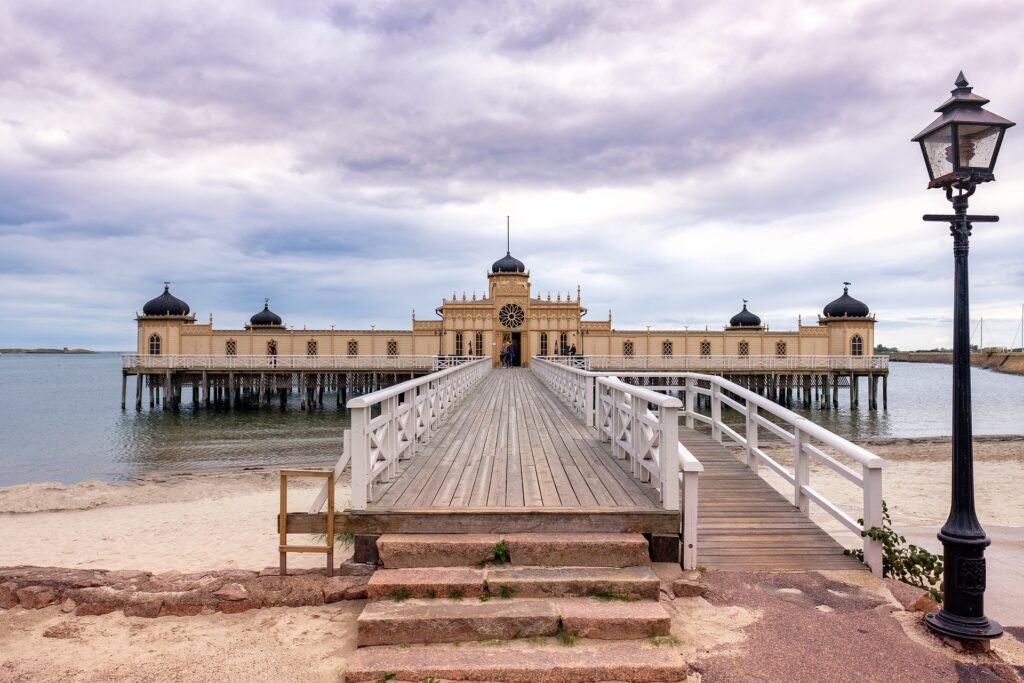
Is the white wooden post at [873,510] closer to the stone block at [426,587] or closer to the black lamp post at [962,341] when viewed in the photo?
the black lamp post at [962,341]

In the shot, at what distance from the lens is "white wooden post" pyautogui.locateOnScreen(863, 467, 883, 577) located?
213 inches

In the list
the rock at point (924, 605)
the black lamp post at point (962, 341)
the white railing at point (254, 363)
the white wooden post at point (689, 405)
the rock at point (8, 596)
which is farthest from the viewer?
the white railing at point (254, 363)

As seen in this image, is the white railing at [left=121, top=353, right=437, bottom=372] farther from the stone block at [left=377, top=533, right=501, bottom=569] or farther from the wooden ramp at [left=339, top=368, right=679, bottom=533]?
the stone block at [left=377, top=533, right=501, bottom=569]

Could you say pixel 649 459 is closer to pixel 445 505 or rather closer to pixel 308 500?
pixel 445 505

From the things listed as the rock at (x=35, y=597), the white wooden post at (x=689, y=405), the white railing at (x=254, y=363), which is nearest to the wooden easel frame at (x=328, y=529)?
the rock at (x=35, y=597)

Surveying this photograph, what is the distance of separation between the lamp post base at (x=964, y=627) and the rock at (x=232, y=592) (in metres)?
5.36

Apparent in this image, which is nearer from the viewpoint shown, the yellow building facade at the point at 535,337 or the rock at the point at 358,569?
the rock at the point at 358,569

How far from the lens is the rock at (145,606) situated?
16.7 feet

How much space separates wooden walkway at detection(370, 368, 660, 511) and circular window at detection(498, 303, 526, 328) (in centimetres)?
3338

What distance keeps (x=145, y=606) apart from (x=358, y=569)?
1743mm

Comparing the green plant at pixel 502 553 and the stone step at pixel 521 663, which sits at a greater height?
the green plant at pixel 502 553

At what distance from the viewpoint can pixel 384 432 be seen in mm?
6395

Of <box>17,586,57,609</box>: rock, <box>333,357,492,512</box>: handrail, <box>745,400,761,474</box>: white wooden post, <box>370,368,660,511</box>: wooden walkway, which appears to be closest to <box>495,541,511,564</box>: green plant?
<box>370,368,660,511</box>: wooden walkway

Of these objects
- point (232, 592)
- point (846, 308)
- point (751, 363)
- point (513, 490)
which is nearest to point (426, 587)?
point (513, 490)
